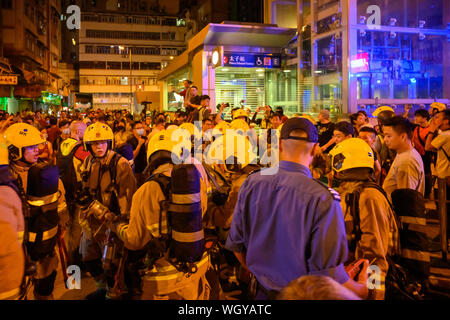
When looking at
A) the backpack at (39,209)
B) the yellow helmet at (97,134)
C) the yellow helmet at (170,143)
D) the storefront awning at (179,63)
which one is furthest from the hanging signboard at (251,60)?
the backpack at (39,209)

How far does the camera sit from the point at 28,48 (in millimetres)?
43750

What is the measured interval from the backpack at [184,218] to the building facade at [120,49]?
239 feet

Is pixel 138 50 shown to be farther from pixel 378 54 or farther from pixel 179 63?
pixel 378 54

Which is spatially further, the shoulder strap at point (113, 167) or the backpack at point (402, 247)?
the shoulder strap at point (113, 167)

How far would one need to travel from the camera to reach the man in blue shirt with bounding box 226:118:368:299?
7.20ft

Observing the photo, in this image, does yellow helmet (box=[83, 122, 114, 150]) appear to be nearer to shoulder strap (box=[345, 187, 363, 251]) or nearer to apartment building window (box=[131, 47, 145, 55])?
shoulder strap (box=[345, 187, 363, 251])

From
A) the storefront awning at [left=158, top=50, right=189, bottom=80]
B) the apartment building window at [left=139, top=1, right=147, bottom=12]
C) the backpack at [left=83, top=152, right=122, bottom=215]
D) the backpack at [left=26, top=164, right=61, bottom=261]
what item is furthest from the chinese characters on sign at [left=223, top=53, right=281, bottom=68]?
the apartment building window at [left=139, top=1, right=147, bottom=12]

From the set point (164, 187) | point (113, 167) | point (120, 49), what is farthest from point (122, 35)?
point (164, 187)

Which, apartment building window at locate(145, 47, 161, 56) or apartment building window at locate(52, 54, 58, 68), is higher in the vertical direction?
apartment building window at locate(145, 47, 161, 56)

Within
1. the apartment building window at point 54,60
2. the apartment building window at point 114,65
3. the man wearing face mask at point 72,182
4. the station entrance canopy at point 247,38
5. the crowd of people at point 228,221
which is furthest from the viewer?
the apartment building window at point 114,65

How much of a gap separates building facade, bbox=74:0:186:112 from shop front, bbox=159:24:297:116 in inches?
2238

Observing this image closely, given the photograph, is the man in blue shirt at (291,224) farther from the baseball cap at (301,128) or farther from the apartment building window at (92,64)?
the apartment building window at (92,64)

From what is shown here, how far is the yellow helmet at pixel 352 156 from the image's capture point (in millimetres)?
3348

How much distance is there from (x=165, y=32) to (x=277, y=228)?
3238 inches
